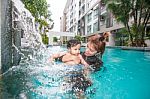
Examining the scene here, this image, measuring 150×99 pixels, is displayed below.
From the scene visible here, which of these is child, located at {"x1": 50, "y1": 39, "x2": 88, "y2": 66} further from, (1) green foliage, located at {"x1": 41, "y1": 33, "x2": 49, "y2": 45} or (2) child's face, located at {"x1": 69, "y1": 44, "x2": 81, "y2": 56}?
(1) green foliage, located at {"x1": 41, "y1": 33, "x2": 49, "y2": 45}

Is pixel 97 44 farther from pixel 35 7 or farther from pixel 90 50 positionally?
pixel 35 7

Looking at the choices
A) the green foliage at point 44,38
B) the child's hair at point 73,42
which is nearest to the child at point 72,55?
the child's hair at point 73,42

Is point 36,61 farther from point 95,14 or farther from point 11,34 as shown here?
point 95,14

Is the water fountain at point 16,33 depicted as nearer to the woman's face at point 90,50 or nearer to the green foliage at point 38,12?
the green foliage at point 38,12

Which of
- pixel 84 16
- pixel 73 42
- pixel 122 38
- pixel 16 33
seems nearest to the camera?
pixel 73 42

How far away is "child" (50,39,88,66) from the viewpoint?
4.09ft

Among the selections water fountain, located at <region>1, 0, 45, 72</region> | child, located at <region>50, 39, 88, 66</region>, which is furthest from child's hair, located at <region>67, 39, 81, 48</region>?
water fountain, located at <region>1, 0, 45, 72</region>

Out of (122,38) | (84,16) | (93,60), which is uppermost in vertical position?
(84,16)

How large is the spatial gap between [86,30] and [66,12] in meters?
0.15

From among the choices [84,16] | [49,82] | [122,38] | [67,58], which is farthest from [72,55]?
[122,38]

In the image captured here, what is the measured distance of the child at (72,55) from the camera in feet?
4.09

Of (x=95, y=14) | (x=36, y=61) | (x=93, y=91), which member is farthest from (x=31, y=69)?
(x=95, y=14)

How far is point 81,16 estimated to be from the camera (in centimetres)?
158

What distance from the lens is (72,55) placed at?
1263 mm
